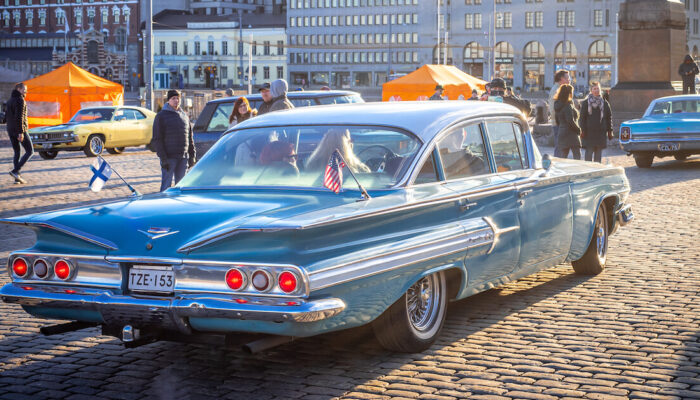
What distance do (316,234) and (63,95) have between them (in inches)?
1492

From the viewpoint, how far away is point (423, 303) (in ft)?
21.9

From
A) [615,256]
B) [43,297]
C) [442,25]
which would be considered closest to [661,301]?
[615,256]

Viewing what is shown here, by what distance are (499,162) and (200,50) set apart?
142863mm

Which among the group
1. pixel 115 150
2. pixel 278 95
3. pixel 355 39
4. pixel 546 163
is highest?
pixel 355 39

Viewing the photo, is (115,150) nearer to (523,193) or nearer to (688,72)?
(688,72)

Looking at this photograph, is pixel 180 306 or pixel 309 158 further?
pixel 309 158

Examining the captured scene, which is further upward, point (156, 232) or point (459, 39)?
point (459, 39)

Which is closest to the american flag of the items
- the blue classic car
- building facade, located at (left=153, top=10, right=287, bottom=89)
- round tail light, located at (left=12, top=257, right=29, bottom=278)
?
the blue classic car

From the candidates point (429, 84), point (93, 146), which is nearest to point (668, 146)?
point (93, 146)

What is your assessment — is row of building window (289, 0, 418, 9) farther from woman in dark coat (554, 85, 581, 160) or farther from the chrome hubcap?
the chrome hubcap

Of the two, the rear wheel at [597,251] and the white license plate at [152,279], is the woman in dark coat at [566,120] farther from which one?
the white license plate at [152,279]

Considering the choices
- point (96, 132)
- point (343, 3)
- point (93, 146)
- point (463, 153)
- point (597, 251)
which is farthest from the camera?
point (343, 3)

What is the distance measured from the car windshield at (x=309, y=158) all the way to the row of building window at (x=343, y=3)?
131 meters

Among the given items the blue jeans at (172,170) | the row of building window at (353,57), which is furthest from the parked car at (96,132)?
the row of building window at (353,57)
